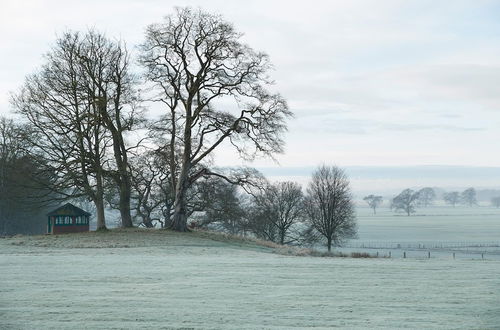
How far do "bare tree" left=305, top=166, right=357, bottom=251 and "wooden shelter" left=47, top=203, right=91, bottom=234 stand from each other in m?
32.8

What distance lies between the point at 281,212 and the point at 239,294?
219ft

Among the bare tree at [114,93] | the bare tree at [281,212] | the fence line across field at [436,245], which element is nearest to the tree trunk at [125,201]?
the bare tree at [114,93]

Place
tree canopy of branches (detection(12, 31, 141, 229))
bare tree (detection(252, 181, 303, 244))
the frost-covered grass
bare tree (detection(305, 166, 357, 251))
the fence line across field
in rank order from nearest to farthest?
1. the frost-covered grass
2. tree canopy of branches (detection(12, 31, 141, 229))
3. bare tree (detection(305, 166, 357, 251))
4. bare tree (detection(252, 181, 303, 244))
5. the fence line across field

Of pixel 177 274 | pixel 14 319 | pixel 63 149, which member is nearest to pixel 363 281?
pixel 177 274

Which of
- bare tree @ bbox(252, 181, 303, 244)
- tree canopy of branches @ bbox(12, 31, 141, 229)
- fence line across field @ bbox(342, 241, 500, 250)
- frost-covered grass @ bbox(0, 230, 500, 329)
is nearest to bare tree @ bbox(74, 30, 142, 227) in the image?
tree canopy of branches @ bbox(12, 31, 141, 229)

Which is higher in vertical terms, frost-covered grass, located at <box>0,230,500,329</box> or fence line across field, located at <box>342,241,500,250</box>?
frost-covered grass, located at <box>0,230,500,329</box>

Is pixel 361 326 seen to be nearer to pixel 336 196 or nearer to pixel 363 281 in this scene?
pixel 363 281

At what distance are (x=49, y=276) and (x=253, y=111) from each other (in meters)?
26.2

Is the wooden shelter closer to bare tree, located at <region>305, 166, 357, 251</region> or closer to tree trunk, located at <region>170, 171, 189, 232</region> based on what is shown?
tree trunk, located at <region>170, 171, 189, 232</region>

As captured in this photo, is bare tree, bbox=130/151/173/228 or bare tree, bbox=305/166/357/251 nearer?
bare tree, bbox=130/151/173/228

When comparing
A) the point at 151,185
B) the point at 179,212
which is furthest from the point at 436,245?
the point at 179,212

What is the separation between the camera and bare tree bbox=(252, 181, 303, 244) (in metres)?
77.3

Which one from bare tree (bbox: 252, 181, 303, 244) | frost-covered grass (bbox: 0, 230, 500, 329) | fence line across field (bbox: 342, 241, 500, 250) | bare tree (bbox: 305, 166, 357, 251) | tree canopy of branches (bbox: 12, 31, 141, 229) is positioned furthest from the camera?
fence line across field (bbox: 342, 241, 500, 250)

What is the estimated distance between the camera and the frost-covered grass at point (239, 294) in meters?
12.1
